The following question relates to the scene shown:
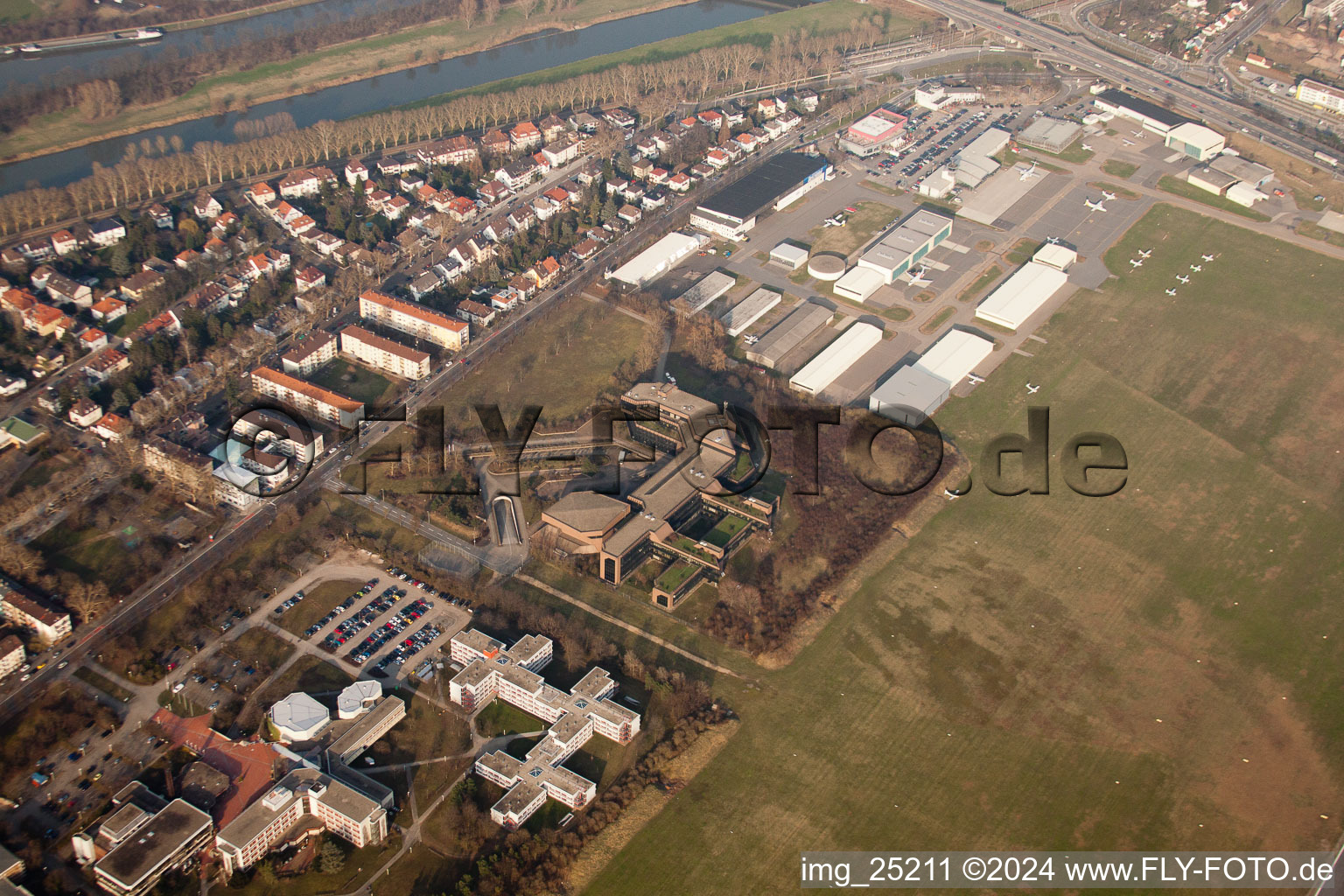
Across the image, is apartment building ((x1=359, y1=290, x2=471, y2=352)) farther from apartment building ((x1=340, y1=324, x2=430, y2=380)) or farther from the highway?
the highway

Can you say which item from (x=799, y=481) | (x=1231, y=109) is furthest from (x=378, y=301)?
(x=1231, y=109)

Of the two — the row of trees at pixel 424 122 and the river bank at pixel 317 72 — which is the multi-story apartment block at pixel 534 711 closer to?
the row of trees at pixel 424 122

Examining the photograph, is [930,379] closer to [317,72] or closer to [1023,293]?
[1023,293]

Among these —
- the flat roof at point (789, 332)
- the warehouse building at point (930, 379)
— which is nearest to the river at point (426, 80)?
the flat roof at point (789, 332)

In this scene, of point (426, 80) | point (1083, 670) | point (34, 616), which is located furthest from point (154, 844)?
point (426, 80)

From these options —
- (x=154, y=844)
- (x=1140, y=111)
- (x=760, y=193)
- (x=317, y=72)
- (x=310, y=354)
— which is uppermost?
(x=317, y=72)

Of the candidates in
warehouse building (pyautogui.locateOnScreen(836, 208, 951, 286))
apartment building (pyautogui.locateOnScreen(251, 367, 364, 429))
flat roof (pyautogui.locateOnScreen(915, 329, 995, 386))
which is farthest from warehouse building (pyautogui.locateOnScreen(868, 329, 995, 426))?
apartment building (pyautogui.locateOnScreen(251, 367, 364, 429))
